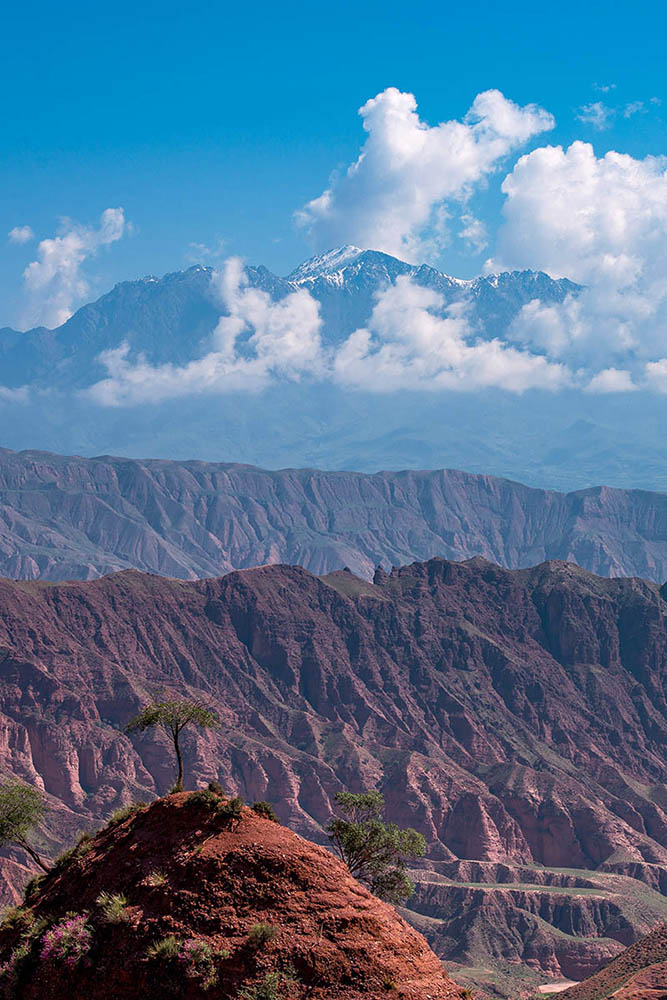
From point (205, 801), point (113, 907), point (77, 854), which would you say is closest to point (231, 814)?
point (205, 801)

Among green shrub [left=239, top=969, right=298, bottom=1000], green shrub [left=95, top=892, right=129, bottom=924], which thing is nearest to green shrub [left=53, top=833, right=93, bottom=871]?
green shrub [left=95, top=892, right=129, bottom=924]

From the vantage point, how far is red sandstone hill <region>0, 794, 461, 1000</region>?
110 feet

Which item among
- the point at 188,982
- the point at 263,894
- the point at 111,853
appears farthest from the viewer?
the point at 111,853

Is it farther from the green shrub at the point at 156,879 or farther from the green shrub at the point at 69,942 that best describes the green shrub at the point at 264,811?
the green shrub at the point at 69,942

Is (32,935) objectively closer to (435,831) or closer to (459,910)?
(459,910)

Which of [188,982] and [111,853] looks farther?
[111,853]

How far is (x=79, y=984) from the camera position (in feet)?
111

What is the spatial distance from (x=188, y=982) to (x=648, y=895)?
14726 cm

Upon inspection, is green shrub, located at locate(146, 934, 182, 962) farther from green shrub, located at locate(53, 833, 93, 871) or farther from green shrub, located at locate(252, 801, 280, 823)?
green shrub, located at locate(53, 833, 93, 871)

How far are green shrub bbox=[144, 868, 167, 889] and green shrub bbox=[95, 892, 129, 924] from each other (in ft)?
2.60

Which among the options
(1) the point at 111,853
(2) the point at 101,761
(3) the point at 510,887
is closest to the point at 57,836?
(2) the point at 101,761

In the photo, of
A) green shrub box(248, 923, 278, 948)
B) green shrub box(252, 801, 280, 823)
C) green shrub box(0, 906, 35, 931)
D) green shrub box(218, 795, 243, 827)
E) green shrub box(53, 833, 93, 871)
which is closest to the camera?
green shrub box(248, 923, 278, 948)

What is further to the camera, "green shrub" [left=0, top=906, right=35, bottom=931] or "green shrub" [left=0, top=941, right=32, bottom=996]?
"green shrub" [left=0, top=906, right=35, bottom=931]

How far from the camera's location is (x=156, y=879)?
35219mm
